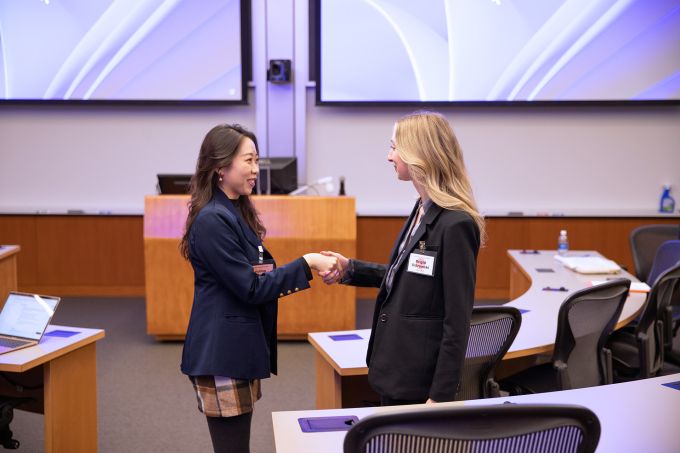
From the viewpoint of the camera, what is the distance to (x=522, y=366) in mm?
4078

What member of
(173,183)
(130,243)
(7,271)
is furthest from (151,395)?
(130,243)

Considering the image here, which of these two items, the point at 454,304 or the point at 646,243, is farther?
the point at 646,243

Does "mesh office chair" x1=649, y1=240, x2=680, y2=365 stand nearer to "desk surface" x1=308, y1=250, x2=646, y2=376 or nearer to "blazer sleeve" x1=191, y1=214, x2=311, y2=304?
"desk surface" x1=308, y1=250, x2=646, y2=376

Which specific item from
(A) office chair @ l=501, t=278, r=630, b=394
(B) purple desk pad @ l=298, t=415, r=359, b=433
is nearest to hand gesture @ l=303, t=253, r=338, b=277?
(B) purple desk pad @ l=298, t=415, r=359, b=433

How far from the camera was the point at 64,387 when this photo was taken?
3426 millimetres

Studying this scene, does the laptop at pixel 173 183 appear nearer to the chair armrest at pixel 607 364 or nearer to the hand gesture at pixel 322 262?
the hand gesture at pixel 322 262

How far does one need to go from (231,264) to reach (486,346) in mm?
1090

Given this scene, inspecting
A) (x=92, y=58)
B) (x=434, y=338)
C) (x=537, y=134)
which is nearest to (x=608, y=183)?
(x=537, y=134)

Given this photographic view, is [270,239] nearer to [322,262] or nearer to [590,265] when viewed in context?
[590,265]

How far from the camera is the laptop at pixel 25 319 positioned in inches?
133

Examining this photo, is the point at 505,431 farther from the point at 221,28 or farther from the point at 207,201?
the point at 221,28

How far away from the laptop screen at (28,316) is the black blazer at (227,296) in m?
0.97

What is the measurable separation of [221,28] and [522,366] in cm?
471

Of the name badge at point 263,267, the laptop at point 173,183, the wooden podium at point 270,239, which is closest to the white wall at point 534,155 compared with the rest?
Answer: the wooden podium at point 270,239
